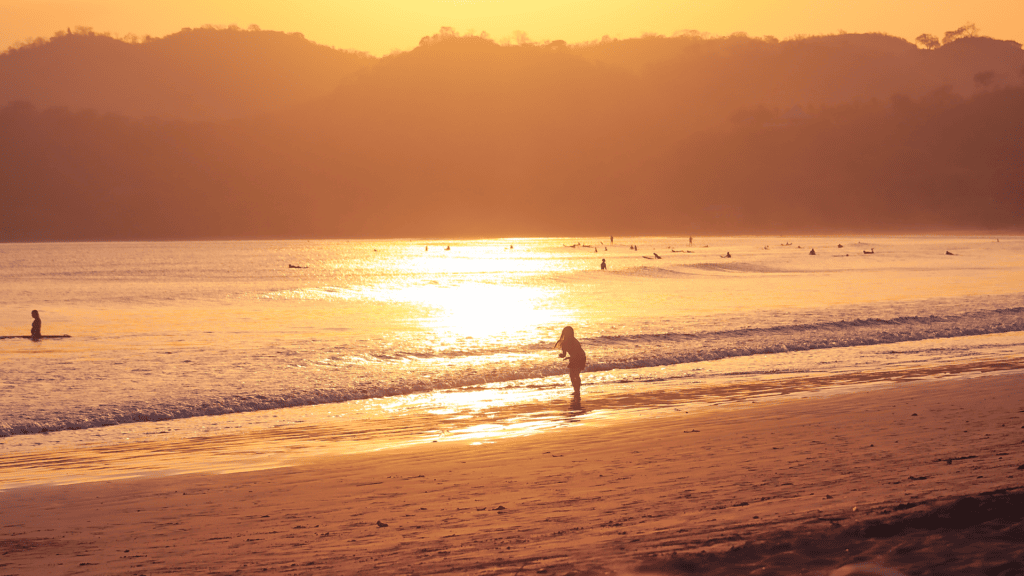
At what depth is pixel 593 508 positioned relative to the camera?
24.7 ft

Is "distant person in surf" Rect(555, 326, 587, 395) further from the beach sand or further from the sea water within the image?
the beach sand

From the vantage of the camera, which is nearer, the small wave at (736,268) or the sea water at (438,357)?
the sea water at (438,357)

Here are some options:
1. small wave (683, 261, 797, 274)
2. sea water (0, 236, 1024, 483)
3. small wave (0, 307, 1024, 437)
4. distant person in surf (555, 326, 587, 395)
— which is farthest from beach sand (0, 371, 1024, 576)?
small wave (683, 261, 797, 274)

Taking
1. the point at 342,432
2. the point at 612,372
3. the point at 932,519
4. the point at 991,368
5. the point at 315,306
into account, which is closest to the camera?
the point at 932,519

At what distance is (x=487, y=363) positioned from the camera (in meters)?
20.8

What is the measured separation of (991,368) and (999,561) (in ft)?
45.3

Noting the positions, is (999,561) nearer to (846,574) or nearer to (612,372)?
(846,574)

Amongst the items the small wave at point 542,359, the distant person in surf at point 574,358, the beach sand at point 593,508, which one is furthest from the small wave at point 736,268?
the beach sand at point 593,508

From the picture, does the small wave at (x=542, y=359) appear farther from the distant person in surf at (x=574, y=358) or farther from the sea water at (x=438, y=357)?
the distant person in surf at (x=574, y=358)

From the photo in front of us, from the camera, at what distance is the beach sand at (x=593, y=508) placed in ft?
19.2

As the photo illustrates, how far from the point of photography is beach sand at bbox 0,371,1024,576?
5.86 meters

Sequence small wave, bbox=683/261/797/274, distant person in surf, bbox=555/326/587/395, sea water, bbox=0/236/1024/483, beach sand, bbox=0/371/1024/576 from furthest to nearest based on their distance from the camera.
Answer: small wave, bbox=683/261/797/274 < distant person in surf, bbox=555/326/587/395 < sea water, bbox=0/236/1024/483 < beach sand, bbox=0/371/1024/576

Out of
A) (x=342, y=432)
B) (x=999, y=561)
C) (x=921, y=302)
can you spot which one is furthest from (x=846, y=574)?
(x=921, y=302)

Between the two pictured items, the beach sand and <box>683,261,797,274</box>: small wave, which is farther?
<box>683,261,797,274</box>: small wave
